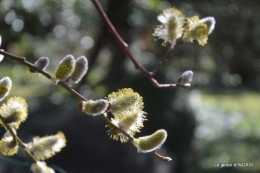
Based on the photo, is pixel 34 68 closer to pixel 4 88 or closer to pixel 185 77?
pixel 4 88

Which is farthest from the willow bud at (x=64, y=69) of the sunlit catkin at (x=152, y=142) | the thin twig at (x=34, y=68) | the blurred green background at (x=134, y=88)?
the blurred green background at (x=134, y=88)

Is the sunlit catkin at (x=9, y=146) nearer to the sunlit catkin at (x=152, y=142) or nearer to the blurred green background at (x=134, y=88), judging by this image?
the sunlit catkin at (x=152, y=142)

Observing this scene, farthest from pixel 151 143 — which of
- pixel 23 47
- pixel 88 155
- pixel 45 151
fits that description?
pixel 23 47

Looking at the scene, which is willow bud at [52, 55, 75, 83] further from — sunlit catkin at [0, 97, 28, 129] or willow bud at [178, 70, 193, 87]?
willow bud at [178, 70, 193, 87]

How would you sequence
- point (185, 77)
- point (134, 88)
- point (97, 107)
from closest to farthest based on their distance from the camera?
point (97, 107)
point (185, 77)
point (134, 88)

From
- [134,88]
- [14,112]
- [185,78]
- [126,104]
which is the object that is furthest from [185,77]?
[134,88]

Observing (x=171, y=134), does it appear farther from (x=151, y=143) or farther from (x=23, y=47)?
(x=151, y=143)

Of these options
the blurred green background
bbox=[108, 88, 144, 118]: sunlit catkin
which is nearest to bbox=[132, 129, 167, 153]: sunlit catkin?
bbox=[108, 88, 144, 118]: sunlit catkin
